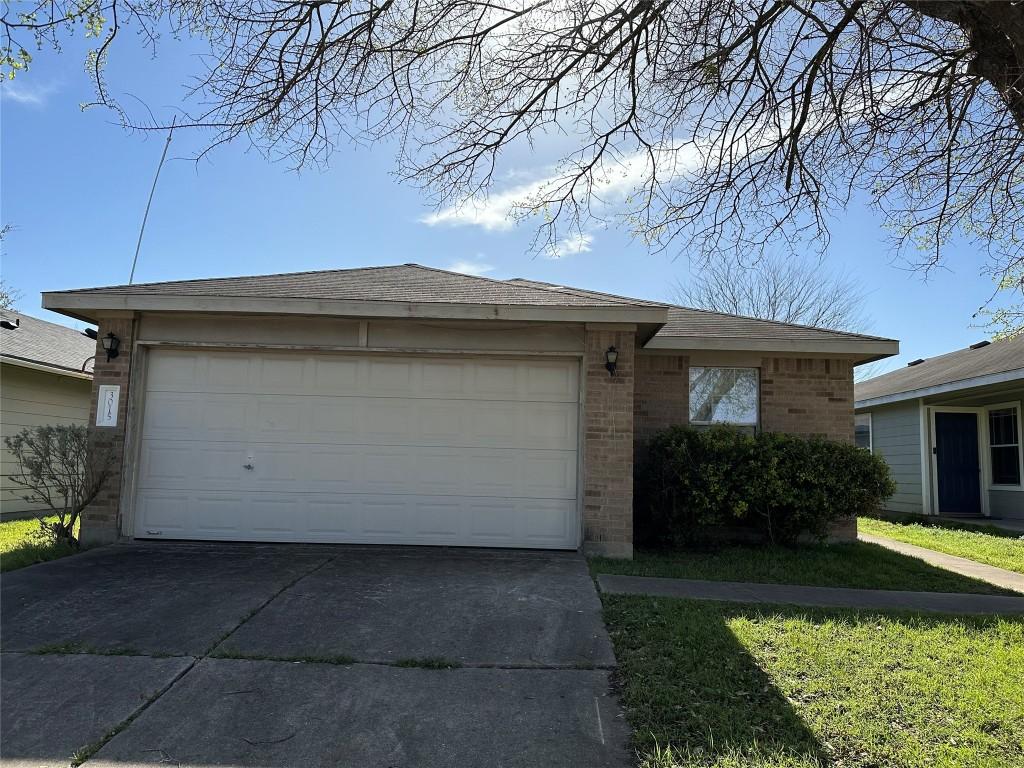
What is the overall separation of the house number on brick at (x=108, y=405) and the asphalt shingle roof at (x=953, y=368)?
1372 centimetres

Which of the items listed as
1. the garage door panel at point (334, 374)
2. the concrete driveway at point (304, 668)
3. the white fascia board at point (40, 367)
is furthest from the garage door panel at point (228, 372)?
the white fascia board at point (40, 367)

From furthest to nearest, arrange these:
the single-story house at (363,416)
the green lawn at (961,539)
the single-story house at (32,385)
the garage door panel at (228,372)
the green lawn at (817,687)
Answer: the single-story house at (32,385) → the green lawn at (961,539) → the garage door panel at (228,372) → the single-story house at (363,416) → the green lawn at (817,687)

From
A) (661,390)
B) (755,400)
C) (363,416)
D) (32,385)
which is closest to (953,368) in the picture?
(755,400)

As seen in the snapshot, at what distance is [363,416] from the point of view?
767cm

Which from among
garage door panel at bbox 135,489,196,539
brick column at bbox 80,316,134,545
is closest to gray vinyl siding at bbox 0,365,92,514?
brick column at bbox 80,316,134,545

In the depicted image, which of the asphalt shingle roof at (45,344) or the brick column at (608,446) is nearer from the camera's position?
the brick column at (608,446)

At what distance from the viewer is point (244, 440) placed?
7598mm

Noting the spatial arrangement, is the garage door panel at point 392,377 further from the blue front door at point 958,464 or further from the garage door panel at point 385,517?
the blue front door at point 958,464

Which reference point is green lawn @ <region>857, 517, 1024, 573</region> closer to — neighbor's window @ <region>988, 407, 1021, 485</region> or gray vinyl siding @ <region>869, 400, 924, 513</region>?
gray vinyl siding @ <region>869, 400, 924, 513</region>

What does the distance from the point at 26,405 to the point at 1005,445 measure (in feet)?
59.4

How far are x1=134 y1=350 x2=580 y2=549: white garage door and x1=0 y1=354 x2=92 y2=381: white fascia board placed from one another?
3542mm

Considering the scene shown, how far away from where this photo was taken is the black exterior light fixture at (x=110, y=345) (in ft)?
24.7

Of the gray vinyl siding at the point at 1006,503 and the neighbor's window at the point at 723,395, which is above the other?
the neighbor's window at the point at 723,395

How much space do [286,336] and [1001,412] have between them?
13927mm
